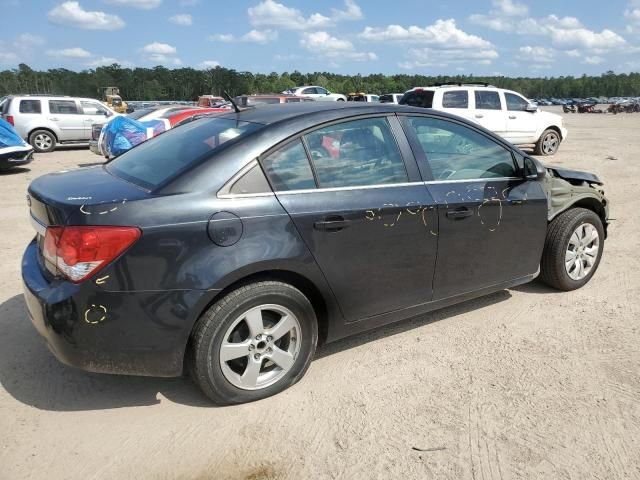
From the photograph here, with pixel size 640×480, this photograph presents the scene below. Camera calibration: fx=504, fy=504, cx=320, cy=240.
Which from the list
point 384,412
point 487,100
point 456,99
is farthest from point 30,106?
point 384,412

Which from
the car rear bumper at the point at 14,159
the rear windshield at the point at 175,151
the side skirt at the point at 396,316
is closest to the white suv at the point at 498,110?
the car rear bumper at the point at 14,159

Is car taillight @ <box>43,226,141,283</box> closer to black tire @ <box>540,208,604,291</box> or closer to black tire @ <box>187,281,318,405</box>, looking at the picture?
black tire @ <box>187,281,318,405</box>

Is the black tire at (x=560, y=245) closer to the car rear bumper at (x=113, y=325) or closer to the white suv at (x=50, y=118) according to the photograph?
the car rear bumper at (x=113, y=325)

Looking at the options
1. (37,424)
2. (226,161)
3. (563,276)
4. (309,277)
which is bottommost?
(37,424)

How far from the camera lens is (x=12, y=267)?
4.81 m

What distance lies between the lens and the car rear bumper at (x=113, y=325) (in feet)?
7.77

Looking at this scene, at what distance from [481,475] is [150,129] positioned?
33.4ft

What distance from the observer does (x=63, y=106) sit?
51.2 ft

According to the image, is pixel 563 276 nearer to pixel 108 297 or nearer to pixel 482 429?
pixel 482 429

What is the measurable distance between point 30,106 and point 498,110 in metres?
13.4

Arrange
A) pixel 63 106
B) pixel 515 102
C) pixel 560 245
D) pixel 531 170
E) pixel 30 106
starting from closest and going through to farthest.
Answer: pixel 531 170 < pixel 560 245 < pixel 515 102 < pixel 30 106 < pixel 63 106

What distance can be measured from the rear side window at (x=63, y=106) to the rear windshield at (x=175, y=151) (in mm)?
14113

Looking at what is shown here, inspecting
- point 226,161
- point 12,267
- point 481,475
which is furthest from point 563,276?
point 12,267

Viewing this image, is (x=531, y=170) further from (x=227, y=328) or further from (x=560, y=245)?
(x=227, y=328)
